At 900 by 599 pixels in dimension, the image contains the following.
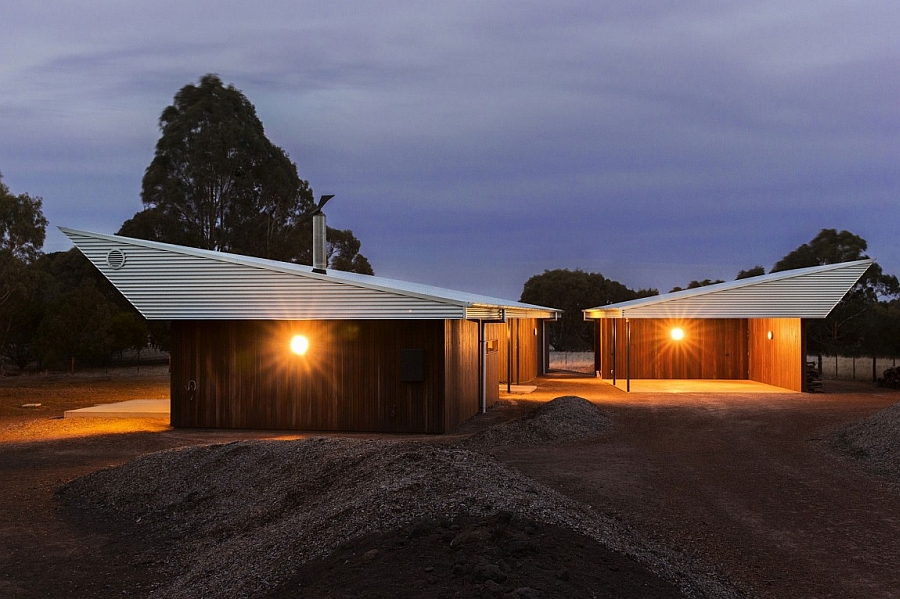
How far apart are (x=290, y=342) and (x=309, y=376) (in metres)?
0.76

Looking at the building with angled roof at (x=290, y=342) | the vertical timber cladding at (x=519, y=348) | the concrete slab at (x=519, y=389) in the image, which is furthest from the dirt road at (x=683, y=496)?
the vertical timber cladding at (x=519, y=348)

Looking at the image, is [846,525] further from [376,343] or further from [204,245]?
[204,245]

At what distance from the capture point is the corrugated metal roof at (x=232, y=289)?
13562 mm

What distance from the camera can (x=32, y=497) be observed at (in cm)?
927

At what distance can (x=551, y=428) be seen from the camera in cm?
1355

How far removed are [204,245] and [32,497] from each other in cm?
2758

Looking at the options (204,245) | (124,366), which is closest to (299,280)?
(204,245)

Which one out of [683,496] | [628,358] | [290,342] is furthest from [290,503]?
[628,358]

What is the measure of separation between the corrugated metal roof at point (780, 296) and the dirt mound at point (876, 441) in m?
7.32

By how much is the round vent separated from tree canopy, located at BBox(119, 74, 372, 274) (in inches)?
814

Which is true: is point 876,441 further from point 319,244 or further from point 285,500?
point 319,244

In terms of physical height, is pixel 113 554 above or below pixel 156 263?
below

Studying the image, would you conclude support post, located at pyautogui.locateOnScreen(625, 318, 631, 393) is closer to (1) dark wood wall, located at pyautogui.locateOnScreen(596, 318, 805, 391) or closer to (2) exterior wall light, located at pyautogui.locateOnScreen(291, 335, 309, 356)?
(1) dark wood wall, located at pyautogui.locateOnScreen(596, 318, 805, 391)

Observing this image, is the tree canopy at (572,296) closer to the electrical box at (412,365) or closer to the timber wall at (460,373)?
the timber wall at (460,373)
